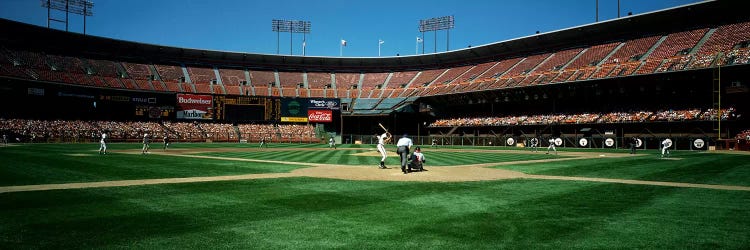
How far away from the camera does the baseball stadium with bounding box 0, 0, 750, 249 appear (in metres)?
6.00

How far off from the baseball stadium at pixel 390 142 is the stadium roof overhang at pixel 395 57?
0.25 metres

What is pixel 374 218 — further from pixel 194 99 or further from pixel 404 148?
pixel 194 99

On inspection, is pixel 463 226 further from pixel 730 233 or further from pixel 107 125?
pixel 107 125

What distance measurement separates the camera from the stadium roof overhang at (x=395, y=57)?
139 ft

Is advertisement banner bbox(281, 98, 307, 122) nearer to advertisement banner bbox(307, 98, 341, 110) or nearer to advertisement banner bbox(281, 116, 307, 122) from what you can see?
advertisement banner bbox(281, 116, 307, 122)

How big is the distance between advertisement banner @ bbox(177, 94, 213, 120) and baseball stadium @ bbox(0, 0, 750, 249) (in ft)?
0.79

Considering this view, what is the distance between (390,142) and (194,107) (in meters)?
26.5

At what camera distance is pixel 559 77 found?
142 feet

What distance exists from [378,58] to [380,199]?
62729mm

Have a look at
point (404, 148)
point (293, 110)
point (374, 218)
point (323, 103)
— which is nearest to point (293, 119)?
point (293, 110)

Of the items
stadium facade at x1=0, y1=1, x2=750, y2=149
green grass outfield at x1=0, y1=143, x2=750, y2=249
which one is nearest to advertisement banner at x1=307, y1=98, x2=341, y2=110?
stadium facade at x1=0, y1=1, x2=750, y2=149

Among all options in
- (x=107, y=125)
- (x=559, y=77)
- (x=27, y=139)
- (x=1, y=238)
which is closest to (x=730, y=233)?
(x=1, y=238)

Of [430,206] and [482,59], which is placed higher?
[482,59]

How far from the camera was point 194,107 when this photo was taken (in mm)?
55469
